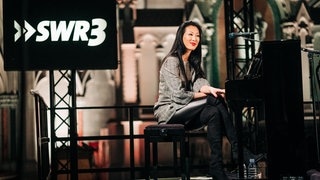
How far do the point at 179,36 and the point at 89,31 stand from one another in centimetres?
156

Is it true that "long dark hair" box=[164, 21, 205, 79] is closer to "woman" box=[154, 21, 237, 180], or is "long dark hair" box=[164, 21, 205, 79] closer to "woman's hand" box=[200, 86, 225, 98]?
"woman" box=[154, 21, 237, 180]

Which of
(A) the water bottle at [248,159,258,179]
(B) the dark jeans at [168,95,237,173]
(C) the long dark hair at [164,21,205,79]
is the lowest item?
(A) the water bottle at [248,159,258,179]

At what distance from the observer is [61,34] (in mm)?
5293

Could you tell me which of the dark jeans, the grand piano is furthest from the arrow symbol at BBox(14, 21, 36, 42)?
the grand piano

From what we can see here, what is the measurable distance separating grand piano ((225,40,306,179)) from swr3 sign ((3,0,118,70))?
6.90 feet

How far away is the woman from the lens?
371 centimetres

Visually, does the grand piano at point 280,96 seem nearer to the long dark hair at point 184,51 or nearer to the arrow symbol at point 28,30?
the long dark hair at point 184,51

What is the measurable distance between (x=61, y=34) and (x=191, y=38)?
1.81 m

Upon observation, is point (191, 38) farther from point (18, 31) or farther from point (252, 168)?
point (18, 31)

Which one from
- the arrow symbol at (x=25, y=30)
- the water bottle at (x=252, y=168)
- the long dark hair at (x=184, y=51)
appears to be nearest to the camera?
the water bottle at (x=252, y=168)

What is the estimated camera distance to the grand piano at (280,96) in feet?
11.5

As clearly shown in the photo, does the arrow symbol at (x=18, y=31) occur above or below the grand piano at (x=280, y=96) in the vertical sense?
above

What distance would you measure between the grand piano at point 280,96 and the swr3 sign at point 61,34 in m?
2.10

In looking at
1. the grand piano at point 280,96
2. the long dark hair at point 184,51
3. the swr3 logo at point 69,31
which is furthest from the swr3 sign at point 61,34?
the grand piano at point 280,96
